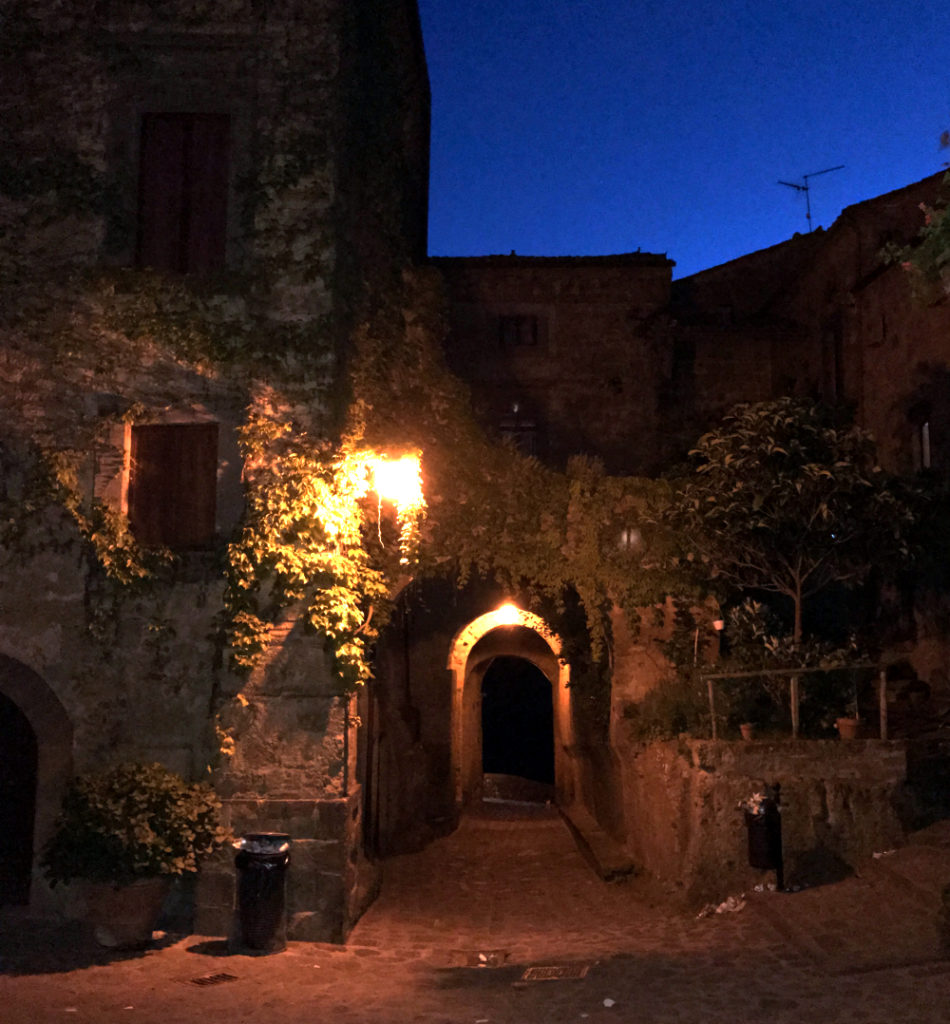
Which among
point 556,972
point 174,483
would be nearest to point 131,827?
point 174,483

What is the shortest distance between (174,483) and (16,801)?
142 inches

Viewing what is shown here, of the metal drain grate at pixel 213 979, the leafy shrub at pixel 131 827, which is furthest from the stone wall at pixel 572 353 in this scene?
the metal drain grate at pixel 213 979

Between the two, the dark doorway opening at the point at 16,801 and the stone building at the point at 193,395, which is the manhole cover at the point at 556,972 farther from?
the dark doorway opening at the point at 16,801

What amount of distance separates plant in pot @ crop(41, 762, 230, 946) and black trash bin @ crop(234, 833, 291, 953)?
447 millimetres

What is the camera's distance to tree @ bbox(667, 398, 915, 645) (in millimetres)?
10609

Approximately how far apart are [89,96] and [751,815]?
9.65 meters

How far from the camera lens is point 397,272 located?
1175 cm

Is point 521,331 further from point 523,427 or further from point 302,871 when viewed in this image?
point 302,871

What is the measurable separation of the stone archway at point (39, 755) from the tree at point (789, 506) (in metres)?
6.63

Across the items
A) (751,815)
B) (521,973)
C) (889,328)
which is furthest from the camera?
(889,328)

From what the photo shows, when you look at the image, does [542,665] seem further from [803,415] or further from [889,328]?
[803,415]

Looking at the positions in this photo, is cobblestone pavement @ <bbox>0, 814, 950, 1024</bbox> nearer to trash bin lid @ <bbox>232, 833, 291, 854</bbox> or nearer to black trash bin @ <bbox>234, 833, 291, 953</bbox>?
black trash bin @ <bbox>234, 833, 291, 953</bbox>

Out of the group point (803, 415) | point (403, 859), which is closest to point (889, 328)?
point (803, 415)

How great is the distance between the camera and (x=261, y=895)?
875 centimetres
